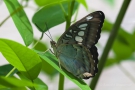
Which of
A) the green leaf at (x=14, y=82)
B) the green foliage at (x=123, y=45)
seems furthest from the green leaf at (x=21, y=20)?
the green foliage at (x=123, y=45)

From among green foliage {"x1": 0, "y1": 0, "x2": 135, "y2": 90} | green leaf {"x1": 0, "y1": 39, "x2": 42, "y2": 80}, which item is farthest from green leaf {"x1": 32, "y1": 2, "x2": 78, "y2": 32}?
green leaf {"x1": 0, "y1": 39, "x2": 42, "y2": 80}

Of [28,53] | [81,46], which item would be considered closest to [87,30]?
[81,46]

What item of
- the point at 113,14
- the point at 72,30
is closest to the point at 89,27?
the point at 72,30

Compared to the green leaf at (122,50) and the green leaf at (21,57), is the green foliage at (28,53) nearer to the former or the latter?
the green leaf at (21,57)

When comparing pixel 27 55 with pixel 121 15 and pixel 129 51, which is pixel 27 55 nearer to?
pixel 121 15

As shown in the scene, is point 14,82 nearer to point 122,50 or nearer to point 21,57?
point 21,57

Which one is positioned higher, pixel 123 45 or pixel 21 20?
pixel 21 20
